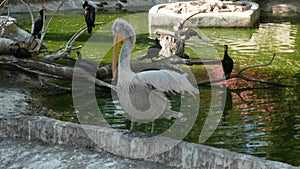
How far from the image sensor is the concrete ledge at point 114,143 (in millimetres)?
4102

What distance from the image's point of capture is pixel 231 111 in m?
6.63

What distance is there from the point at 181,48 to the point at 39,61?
9.39ft

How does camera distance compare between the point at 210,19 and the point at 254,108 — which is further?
the point at 210,19

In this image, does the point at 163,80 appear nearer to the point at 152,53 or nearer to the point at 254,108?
the point at 254,108

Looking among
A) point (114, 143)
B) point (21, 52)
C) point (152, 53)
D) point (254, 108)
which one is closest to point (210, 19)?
point (152, 53)

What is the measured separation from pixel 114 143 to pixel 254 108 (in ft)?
8.23

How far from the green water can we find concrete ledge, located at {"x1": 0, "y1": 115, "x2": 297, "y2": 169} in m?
0.93

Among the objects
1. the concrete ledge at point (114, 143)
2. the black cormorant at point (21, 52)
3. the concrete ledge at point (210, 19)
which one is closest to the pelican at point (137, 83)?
the concrete ledge at point (114, 143)

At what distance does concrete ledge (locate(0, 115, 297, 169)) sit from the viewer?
4.10m

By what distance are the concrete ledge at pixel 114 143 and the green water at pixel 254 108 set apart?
3.04ft

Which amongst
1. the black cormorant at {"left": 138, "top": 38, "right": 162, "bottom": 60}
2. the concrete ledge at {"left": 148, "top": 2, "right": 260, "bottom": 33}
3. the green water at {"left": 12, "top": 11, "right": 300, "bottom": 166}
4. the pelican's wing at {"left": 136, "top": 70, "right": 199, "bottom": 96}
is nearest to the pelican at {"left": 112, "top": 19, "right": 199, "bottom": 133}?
the pelican's wing at {"left": 136, "top": 70, "right": 199, "bottom": 96}

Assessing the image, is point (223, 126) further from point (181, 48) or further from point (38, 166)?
point (181, 48)

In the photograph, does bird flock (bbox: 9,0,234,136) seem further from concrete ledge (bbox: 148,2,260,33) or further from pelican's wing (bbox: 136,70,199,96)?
concrete ledge (bbox: 148,2,260,33)

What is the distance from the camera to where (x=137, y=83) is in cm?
420
